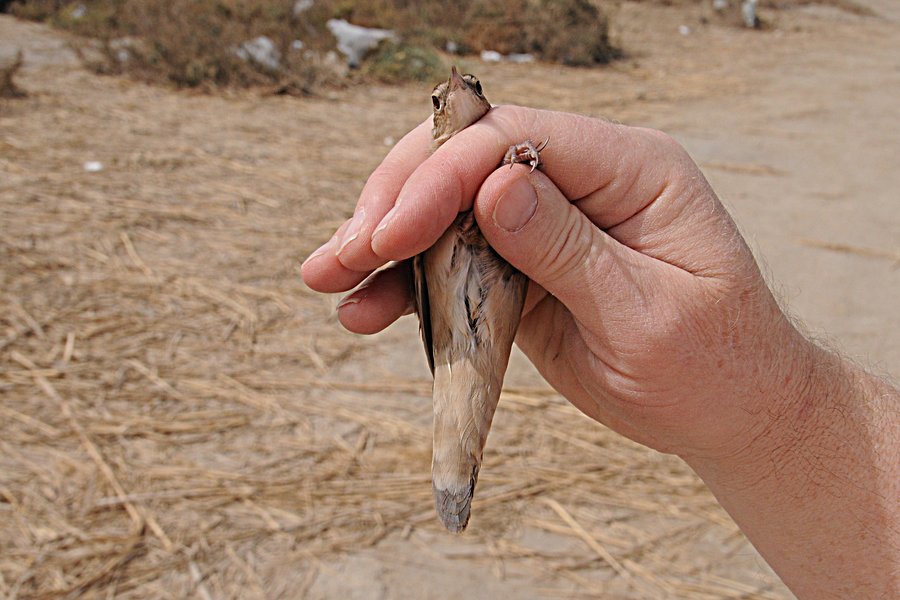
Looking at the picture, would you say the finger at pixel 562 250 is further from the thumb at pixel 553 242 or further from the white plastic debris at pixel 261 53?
the white plastic debris at pixel 261 53

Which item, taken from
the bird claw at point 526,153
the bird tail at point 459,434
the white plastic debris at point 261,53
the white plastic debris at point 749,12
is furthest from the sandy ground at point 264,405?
the white plastic debris at point 749,12

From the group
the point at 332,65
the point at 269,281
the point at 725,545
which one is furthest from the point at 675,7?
the point at 725,545

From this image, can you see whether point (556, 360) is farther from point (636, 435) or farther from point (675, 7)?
point (675, 7)

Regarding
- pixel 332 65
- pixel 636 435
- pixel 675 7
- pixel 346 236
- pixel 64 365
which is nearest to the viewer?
pixel 346 236

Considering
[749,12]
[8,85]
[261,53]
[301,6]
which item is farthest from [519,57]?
[749,12]

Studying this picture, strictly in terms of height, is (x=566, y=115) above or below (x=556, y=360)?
above

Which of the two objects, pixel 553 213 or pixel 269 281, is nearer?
pixel 553 213
